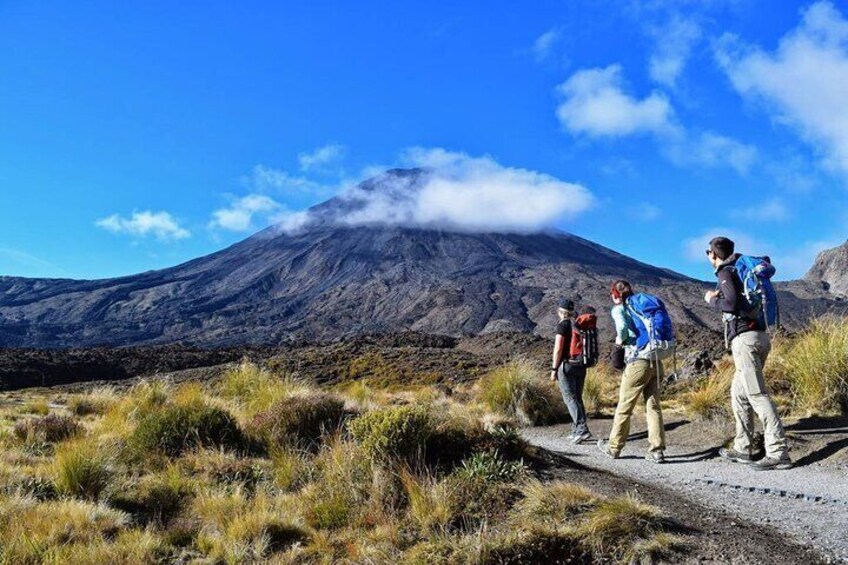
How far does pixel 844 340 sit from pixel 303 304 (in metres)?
79.1

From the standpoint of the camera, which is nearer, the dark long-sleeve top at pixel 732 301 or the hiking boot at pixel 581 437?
the dark long-sleeve top at pixel 732 301

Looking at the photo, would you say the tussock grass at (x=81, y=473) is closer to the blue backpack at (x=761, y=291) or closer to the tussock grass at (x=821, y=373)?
the blue backpack at (x=761, y=291)

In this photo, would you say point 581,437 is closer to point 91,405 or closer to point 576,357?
point 576,357

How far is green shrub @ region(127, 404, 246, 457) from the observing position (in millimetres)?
6793

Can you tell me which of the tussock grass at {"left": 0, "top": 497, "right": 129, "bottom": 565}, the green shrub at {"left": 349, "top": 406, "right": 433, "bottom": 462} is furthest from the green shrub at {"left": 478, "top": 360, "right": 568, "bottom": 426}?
the tussock grass at {"left": 0, "top": 497, "right": 129, "bottom": 565}

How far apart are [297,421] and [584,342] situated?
354 centimetres

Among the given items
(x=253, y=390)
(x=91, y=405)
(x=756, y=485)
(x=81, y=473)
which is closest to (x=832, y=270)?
(x=253, y=390)

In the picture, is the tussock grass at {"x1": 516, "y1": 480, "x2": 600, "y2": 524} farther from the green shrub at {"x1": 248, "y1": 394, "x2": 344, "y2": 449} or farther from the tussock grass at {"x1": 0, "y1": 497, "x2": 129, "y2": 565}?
the green shrub at {"x1": 248, "y1": 394, "x2": 344, "y2": 449}

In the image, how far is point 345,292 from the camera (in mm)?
85312

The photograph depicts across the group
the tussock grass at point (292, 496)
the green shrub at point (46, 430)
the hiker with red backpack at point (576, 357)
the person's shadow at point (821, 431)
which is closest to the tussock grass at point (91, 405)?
the green shrub at point (46, 430)

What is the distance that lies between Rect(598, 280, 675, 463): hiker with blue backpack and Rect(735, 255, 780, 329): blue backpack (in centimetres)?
81

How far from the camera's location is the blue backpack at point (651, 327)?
20.8 ft

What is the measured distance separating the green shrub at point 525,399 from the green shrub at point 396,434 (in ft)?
14.9

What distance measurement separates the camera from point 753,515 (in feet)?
14.4
